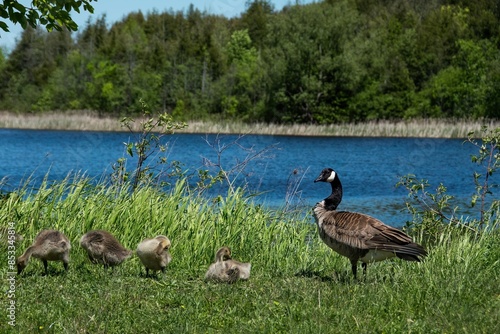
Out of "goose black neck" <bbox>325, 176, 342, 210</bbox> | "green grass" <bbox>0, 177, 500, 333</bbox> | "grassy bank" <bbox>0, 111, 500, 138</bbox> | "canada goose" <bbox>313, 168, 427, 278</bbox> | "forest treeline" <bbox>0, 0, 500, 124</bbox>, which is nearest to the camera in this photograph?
"green grass" <bbox>0, 177, 500, 333</bbox>

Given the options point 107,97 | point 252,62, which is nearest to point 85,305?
point 107,97

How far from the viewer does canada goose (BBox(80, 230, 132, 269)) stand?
9641 millimetres

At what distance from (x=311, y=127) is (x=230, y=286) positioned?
2460 inches

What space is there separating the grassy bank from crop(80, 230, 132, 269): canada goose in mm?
46441

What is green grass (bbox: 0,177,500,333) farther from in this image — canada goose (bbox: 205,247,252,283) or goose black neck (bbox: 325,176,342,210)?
goose black neck (bbox: 325,176,342,210)

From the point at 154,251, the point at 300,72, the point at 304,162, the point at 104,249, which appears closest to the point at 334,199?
A: the point at 154,251

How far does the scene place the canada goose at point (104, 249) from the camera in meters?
9.64

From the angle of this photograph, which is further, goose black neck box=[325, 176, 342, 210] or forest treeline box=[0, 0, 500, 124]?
forest treeline box=[0, 0, 500, 124]

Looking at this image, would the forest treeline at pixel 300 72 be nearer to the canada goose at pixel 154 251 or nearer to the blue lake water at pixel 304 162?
the blue lake water at pixel 304 162

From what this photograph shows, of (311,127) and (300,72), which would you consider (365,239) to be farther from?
(300,72)

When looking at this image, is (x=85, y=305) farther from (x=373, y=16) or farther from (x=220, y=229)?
(x=373, y=16)

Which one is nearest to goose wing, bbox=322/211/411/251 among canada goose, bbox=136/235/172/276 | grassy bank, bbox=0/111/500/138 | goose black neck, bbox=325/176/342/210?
goose black neck, bbox=325/176/342/210

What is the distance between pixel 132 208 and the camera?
12.5m

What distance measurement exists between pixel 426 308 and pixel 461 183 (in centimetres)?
2762
